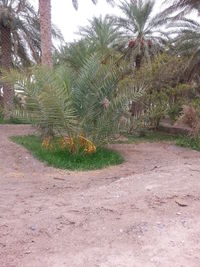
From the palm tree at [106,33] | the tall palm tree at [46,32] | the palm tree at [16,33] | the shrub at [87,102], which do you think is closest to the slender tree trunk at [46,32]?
the tall palm tree at [46,32]

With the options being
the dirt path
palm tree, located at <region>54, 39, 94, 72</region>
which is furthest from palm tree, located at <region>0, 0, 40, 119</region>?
the dirt path

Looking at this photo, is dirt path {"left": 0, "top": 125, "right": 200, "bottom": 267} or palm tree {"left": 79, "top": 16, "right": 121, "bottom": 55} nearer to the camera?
dirt path {"left": 0, "top": 125, "right": 200, "bottom": 267}

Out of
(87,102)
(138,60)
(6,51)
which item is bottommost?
(87,102)

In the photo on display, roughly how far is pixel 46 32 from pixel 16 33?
5338mm

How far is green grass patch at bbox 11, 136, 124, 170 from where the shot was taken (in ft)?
30.1

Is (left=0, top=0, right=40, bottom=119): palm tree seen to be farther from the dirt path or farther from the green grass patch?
the dirt path

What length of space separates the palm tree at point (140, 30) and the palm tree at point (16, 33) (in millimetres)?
4710

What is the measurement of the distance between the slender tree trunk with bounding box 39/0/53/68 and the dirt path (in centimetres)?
540

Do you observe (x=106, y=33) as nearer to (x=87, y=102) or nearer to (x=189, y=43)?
(x=189, y=43)

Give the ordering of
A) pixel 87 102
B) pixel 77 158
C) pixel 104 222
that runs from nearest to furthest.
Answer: pixel 104 222 → pixel 77 158 → pixel 87 102

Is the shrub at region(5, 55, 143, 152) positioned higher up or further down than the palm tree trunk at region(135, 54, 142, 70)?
further down

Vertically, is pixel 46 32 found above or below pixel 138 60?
below

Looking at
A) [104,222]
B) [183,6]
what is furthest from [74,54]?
[104,222]

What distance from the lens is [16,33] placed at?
55.0ft
